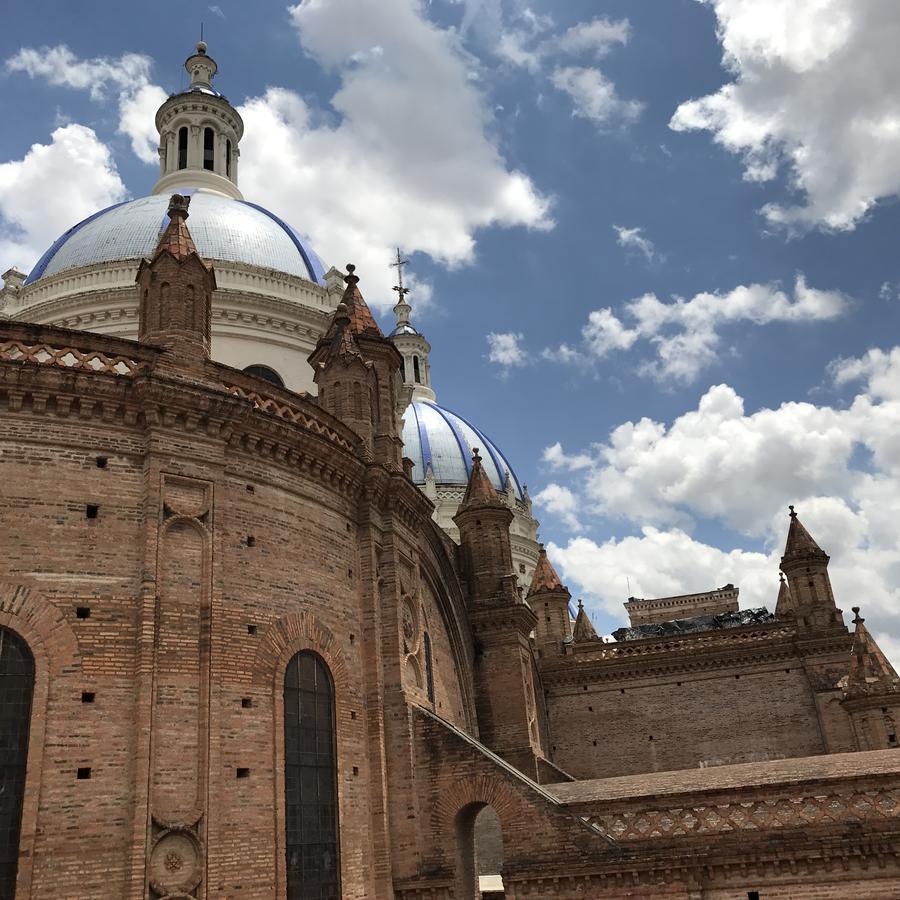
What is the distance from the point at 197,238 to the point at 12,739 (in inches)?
811

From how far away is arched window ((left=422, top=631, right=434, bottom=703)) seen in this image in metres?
22.2

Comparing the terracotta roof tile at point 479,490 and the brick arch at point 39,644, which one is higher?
the terracotta roof tile at point 479,490

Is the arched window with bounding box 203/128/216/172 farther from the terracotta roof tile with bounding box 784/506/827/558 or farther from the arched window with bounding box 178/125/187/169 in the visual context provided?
the terracotta roof tile with bounding box 784/506/827/558

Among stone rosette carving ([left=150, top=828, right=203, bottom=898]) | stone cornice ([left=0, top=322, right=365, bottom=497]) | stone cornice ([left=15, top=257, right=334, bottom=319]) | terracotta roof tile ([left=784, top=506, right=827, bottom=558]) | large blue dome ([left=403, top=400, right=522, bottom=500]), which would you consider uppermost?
large blue dome ([left=403, top=400, right=522, bottom=500])

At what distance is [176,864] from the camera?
1380 cm

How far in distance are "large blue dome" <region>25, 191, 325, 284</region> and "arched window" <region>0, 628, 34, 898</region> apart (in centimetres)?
1854

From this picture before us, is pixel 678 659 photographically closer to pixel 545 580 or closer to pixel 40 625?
pixel 545 580

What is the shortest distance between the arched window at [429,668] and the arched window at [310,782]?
16.2ft

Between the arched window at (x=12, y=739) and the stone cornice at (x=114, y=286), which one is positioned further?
the stone cornice at (x=114, y=286)

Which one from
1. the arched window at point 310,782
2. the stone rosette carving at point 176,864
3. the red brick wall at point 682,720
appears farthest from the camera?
the red brick wall at point 682,720

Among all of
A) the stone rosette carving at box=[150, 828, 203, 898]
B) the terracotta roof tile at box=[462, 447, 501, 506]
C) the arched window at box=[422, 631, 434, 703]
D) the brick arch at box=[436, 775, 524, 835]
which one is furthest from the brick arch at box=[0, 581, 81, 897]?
the terracotta roof tile at box=[462, 447, 501, 506]

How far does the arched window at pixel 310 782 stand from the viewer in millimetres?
15828

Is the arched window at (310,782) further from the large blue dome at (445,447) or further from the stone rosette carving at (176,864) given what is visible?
the large blue dome at (445,447)

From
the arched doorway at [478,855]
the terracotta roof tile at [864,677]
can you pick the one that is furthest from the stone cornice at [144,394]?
the terracotta roof tile at [864,677]
